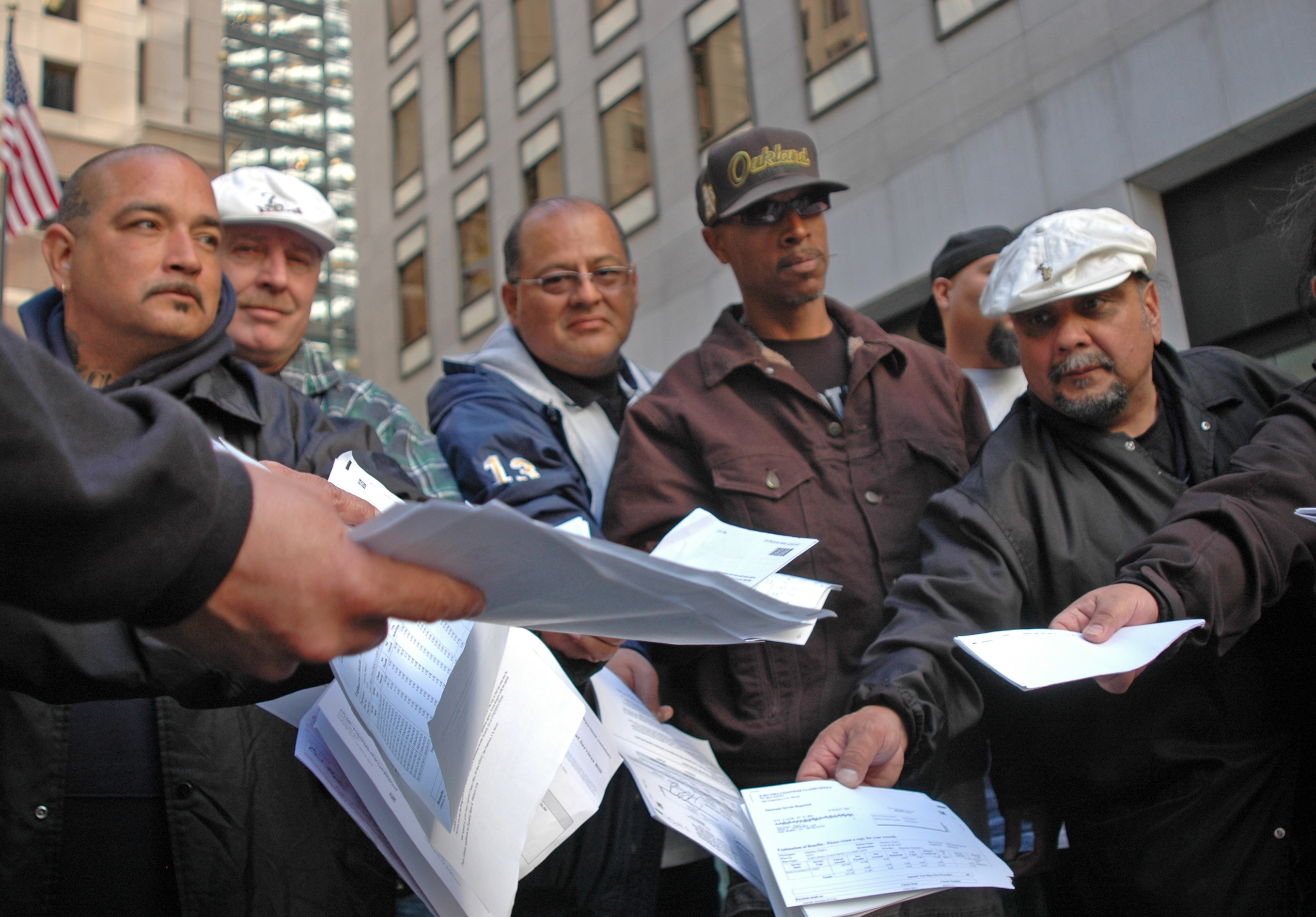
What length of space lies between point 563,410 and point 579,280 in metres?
0.47

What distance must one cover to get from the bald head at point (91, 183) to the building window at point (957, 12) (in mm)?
8278

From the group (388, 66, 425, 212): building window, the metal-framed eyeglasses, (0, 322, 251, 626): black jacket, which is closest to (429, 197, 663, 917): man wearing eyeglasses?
the metal-framed eyeglasses

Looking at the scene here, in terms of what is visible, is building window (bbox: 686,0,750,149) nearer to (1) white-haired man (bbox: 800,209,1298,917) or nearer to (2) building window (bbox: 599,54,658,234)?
(2) building window (bbox: 599,54,658,234)

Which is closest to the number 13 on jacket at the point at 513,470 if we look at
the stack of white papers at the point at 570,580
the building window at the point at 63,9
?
the stack of white papers at the point at 570,580

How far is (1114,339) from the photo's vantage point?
261 centimetres

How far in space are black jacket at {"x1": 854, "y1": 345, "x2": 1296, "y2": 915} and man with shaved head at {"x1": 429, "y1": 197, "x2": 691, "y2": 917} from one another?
0.70m

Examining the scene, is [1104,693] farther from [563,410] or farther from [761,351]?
[563,410]

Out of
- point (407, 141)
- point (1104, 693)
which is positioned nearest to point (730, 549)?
point (1104, 693)

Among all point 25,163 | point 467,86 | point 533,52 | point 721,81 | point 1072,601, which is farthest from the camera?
point 467,86

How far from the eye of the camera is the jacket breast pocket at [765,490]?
2.73 metres

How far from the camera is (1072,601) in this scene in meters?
2.38

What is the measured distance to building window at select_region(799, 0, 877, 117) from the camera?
416 inches

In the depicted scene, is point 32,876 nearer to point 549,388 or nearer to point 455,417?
point 455,417

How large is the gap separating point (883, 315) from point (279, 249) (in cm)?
784
